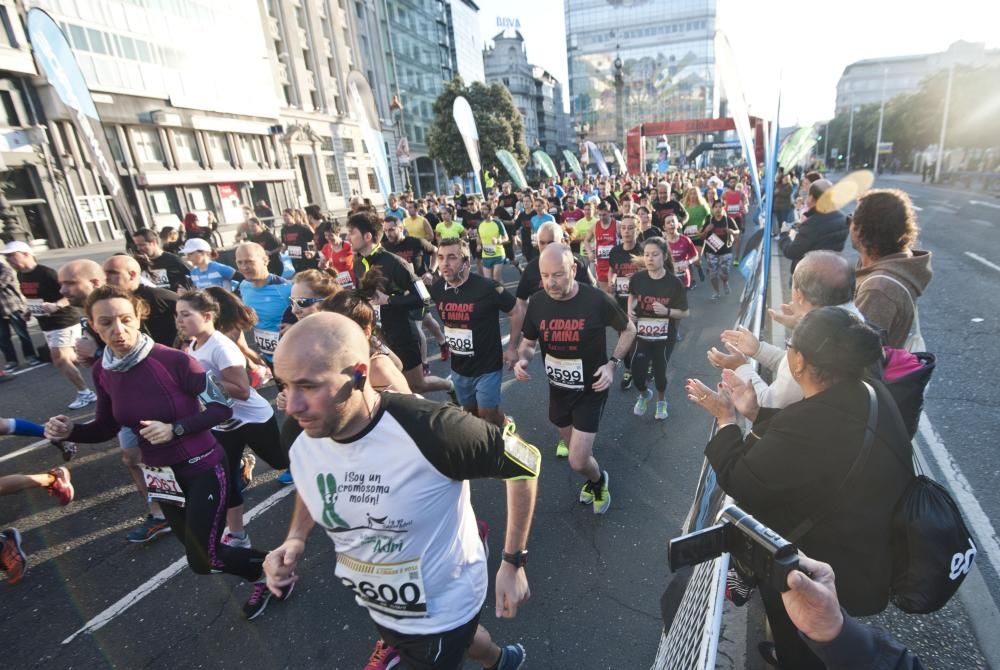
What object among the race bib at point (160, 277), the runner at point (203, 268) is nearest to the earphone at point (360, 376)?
the runner at point (203, 268)

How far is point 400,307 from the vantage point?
5242 mm

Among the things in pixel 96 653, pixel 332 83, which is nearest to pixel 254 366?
pixel 96 653

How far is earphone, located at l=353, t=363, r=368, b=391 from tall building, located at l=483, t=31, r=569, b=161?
88.4 meters

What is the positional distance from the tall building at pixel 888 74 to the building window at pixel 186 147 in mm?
117858

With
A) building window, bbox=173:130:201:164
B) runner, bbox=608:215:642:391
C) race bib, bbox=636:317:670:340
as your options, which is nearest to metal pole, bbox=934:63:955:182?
runner, bbox=608:215:642:391

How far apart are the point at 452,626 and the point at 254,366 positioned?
9.47 ft

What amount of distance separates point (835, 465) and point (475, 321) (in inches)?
118

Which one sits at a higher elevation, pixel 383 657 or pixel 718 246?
pixel 718 246

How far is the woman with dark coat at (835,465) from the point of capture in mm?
1636

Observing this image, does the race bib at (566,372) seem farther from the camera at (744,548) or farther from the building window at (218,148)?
the building window at (218,148)

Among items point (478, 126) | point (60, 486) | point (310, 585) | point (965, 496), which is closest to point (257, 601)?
point (310, 585)

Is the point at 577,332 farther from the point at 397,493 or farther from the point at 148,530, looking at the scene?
the point at 148,530

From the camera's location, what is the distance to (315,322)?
1656mm

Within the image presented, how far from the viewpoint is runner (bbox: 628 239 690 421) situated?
5039 mm
